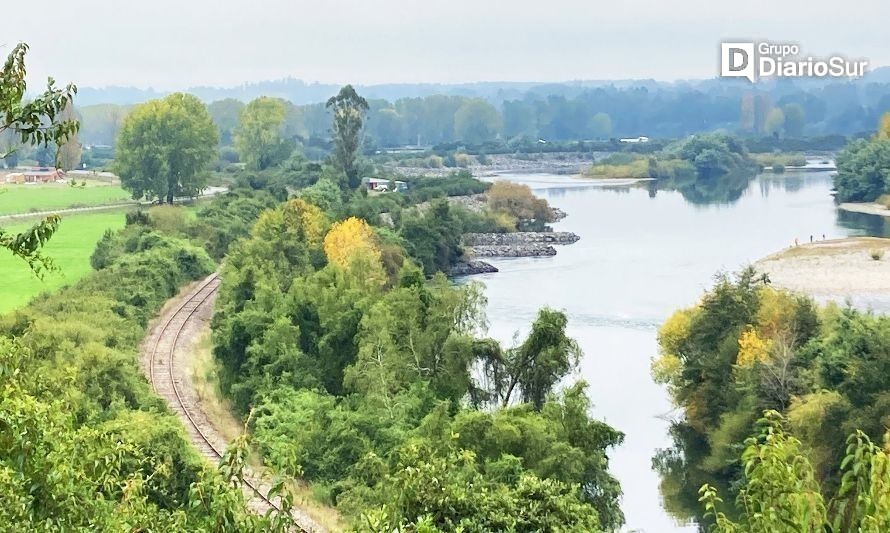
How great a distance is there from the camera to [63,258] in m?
46.2

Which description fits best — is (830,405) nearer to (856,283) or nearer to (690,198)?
(856,283)

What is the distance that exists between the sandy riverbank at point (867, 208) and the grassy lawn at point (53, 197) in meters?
42.6

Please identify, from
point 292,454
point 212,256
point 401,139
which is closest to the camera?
point 292,454

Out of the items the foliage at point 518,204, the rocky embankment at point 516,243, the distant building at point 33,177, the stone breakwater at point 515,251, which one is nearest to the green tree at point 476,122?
the distant building at point 33,177

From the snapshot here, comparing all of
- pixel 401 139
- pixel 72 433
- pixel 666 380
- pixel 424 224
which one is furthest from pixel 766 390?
pixel 401 139

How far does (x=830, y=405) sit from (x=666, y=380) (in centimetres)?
719

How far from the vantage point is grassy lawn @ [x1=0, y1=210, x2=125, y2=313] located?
123ft

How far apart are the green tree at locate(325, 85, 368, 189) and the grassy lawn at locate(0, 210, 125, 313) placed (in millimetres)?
11907

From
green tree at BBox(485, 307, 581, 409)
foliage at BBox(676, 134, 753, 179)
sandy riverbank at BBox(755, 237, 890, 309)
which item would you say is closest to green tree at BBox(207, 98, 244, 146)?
foliage at BBox(676, 134, 753, 179)

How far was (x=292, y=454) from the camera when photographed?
7.38m

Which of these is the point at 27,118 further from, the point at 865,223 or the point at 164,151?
the point at 865,223

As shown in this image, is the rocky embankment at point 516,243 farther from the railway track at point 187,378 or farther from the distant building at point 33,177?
the distant building at point 33,177

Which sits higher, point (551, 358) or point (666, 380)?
point (551, 358)

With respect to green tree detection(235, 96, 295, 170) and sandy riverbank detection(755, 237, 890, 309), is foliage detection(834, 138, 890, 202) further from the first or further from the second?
green tree detection(235, 96, 295, 170)
